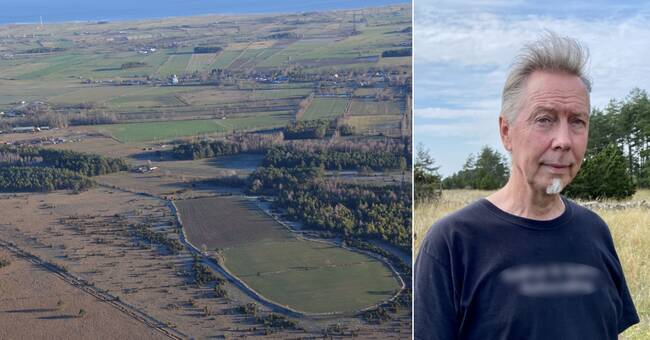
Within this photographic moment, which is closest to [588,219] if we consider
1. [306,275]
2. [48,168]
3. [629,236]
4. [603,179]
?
[306,275]

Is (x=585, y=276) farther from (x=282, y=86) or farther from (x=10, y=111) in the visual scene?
(x=10, y=111)

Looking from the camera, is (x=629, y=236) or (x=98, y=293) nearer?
(x=98, y=293)

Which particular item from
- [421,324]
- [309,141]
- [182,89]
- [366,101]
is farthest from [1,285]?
[421,324]

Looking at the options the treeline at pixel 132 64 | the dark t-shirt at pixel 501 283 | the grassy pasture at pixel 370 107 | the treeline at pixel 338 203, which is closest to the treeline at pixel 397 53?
the grassy pasture at pixel 370 107

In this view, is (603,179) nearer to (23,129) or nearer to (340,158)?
(340,158)

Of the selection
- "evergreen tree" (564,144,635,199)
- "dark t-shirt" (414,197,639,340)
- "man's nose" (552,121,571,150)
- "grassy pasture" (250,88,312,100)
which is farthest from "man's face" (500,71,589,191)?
"evergreen tree" (564,144,635,199)

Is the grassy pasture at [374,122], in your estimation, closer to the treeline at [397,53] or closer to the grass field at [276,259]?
the treeline at [397,53]
